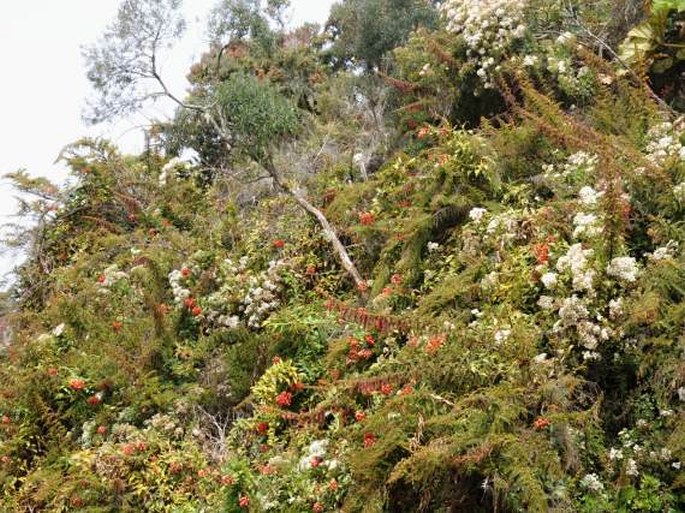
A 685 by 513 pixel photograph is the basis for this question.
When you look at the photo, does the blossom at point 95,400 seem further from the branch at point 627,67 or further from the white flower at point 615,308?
the branch at point 627,67

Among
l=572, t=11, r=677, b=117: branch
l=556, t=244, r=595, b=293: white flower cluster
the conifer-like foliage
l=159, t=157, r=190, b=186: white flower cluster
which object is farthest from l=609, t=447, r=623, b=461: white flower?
l=159, t=157, r=190, b=186: white flower cluster

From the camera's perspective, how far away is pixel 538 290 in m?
4.45

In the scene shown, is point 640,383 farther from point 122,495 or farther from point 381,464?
point 122,495

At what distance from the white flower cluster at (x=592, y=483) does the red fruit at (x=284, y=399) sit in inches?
88.9

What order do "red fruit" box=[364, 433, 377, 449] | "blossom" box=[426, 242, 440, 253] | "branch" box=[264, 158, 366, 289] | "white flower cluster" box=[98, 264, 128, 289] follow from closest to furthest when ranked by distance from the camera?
1. "red fruit" box=[364, 433, 377, 449]
2. "blossom" box=[426, 242, 440, 253]
3. "branch" box=[264, 158, 366, 289]
4. "white flower cluster" box=[98, 264, 128, 289]

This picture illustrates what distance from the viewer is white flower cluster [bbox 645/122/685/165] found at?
4.54m

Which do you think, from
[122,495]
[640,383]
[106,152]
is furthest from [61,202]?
[640,383]

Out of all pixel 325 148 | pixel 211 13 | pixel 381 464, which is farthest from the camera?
pixel 211 13

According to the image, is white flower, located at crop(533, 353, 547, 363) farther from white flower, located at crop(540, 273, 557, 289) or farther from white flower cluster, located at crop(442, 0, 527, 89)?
white flower cluster, located at crop(442, 0, 527, 89)

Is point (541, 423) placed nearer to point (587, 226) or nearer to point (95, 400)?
point (587, 226)

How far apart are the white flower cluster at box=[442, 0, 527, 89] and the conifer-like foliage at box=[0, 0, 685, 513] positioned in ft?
0.09

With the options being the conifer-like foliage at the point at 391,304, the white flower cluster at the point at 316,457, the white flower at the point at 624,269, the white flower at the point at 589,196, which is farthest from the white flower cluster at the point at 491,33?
the white flower cluster at the point at 316,457

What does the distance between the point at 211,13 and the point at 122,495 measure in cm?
698

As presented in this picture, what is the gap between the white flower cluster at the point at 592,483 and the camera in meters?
3.52
